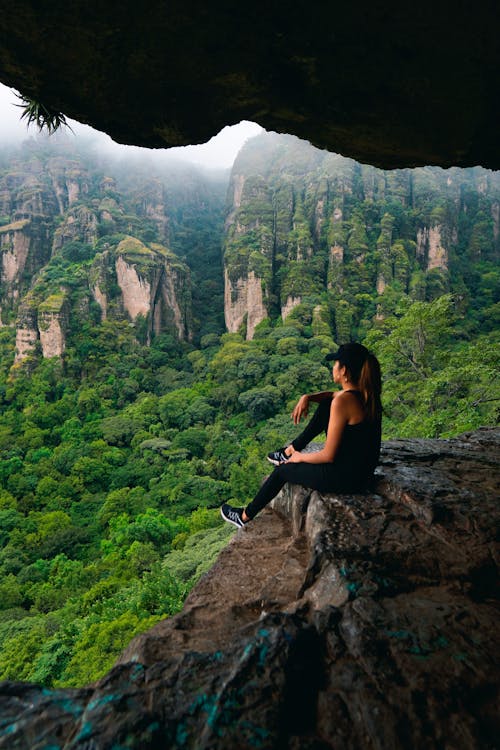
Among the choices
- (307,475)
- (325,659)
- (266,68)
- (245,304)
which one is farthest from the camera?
(245,304)

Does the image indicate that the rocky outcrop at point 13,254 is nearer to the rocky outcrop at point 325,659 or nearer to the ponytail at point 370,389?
the ponytail at point 370,389

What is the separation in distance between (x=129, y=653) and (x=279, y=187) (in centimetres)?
A: 7697

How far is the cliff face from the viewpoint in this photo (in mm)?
50594

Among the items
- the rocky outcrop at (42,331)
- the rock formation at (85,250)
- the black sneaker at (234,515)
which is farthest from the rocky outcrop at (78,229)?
the black sneaker at (234,515)

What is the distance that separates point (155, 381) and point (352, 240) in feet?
118

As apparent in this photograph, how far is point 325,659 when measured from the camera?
1.52m

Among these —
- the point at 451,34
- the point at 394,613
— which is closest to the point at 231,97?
the point at 451,34

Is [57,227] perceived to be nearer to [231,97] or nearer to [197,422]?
[197,422]

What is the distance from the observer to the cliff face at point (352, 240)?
50.6m

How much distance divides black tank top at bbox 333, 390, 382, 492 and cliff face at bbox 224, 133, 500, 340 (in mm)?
44591

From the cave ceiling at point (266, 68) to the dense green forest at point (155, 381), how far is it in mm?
8303

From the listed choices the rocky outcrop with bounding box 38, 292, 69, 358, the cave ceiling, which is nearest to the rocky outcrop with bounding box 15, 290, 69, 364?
the rocky outcrop with bounding box 38, 292, 69, 358

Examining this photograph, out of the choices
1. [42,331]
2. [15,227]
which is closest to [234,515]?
[42,331]

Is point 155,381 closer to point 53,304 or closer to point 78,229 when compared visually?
point 53,304
